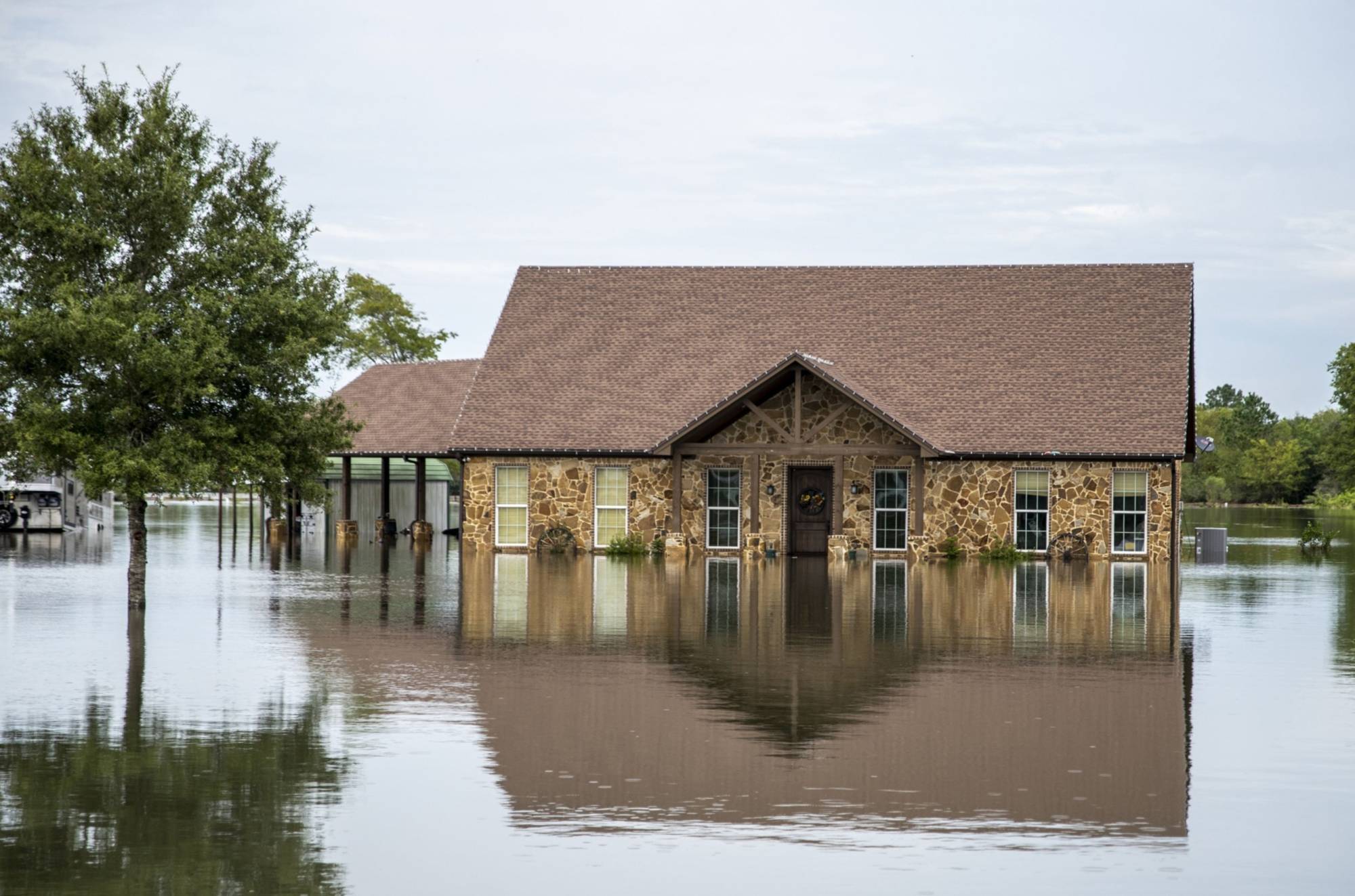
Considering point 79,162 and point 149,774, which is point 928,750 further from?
point 79,162

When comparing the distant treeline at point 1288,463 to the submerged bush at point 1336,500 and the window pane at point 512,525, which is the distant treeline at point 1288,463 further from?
the window pane at point 512,525

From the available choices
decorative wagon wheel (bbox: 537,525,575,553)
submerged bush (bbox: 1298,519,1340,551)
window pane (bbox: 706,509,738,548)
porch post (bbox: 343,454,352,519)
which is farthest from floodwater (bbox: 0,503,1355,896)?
porch post (bbox: 343,454,352,519)

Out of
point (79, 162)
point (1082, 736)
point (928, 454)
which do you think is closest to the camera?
point (1082, 736)

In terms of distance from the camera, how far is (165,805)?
895cm

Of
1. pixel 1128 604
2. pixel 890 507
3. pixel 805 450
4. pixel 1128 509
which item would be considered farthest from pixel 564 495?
pixel 1128 604

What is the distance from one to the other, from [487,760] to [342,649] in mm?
6112

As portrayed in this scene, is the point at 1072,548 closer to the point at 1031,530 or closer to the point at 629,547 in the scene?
the point at 1031,530

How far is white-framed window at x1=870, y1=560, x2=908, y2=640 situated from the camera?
18516 mm

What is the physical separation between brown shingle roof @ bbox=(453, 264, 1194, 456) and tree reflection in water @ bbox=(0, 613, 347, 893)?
23.3 metres

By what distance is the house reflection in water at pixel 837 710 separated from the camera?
9195 mm

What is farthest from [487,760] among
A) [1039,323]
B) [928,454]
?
[1039,323]

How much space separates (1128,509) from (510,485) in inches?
536

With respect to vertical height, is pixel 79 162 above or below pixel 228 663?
above

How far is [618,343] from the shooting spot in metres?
Result: 38.8
